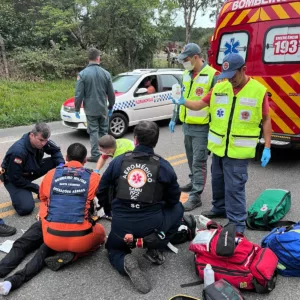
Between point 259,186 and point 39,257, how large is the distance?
Result: 123 inches

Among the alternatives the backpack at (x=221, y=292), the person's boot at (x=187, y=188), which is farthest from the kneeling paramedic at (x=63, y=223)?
the person's boot at (x=187, y=188)

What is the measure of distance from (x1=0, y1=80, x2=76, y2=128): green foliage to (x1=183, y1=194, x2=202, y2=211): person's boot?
6.22 meters

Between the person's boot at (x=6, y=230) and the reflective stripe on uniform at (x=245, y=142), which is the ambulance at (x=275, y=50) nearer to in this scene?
the reflective stripe on uniform at (x=245, y=142)

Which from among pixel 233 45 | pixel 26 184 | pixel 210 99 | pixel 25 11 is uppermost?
pixel 25 11

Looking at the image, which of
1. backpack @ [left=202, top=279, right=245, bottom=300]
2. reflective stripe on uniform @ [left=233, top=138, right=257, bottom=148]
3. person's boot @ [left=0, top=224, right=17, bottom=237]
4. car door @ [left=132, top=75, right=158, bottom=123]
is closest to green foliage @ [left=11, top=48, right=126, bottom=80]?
car door @ [left=132, top=75, right=158, bottom=123]

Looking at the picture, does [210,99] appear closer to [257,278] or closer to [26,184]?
[257,278]

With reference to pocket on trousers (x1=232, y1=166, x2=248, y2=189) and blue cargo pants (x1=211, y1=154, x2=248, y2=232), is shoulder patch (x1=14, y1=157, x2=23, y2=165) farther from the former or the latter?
pocket on trousers (x1=232, y1=166, x2=248, y2=189)

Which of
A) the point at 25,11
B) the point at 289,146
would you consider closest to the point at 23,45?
the point at 25,11

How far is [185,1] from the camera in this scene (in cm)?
2436

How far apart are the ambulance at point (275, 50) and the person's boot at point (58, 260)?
3466mm

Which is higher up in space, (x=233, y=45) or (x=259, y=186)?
(x=233, y=45)

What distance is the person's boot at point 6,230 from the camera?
3482 mm

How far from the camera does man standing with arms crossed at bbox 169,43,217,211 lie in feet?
12.6

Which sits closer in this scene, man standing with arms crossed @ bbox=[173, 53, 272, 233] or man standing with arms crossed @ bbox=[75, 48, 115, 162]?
man standing with arms crossed @ bbox=[173, 53, 272, 233]
